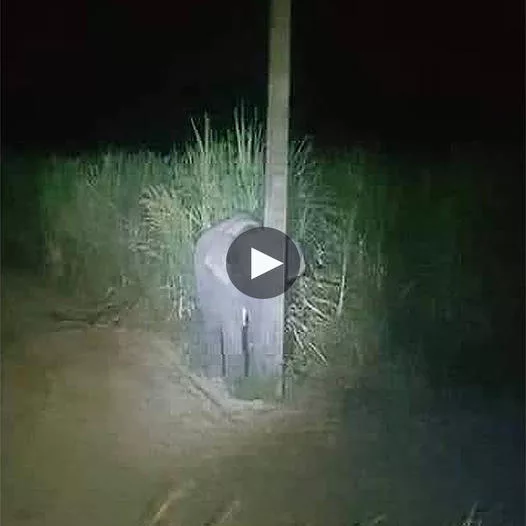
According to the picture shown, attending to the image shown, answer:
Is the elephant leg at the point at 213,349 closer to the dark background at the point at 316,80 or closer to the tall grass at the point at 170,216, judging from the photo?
the tall grass at the point at 170,216

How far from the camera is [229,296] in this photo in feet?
3.17

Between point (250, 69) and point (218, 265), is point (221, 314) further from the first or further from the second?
point (250, 69)

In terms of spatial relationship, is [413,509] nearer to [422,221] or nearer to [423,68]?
[422,221]

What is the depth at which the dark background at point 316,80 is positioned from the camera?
951mm

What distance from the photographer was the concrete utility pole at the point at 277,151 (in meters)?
0.96

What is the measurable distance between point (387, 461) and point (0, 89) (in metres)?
0.53

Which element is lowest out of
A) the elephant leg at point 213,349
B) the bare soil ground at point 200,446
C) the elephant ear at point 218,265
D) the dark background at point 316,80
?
the bare soil ground at point 200,446

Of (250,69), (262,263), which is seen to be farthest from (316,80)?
(262,263)

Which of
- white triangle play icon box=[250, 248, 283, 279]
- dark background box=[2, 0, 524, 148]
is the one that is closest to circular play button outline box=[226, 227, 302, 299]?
white triangle play icon box=[250, 248, 283, 279]

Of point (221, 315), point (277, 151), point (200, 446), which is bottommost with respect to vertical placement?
point (200, 446)

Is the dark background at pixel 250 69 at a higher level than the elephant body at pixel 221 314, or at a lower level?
higher

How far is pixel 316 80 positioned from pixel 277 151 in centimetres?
8

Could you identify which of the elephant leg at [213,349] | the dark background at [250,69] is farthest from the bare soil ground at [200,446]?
the dark background at [250,69]

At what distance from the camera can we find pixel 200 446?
967mm
